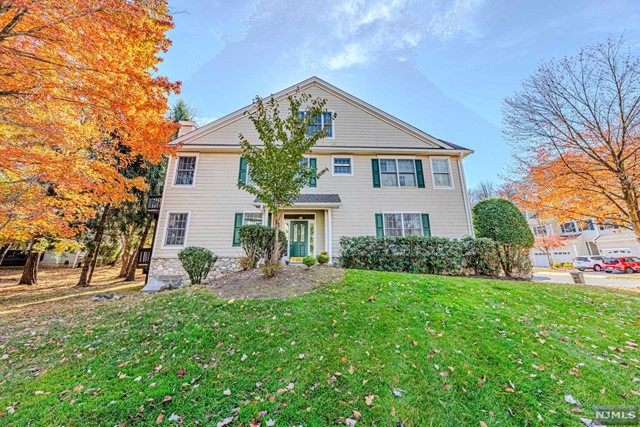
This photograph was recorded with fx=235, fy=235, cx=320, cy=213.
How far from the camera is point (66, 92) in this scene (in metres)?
6.49

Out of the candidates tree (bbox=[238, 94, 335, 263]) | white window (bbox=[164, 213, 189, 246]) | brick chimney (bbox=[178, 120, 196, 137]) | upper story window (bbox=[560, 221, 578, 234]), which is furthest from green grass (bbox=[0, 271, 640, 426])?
upper story window (bbox=[560, 221, 578, 234])

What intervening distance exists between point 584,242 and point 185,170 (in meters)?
40.7

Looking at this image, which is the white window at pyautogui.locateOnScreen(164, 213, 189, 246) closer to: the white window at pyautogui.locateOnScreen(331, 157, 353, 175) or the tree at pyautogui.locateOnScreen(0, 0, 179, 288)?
the tree at pyautogui.locateOnScreen(0, 0, 179, 288)

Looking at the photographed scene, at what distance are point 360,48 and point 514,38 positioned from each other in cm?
728

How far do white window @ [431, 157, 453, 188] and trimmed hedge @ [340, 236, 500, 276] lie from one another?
12.0 feet

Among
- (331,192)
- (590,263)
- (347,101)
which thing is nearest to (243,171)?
(331,192)

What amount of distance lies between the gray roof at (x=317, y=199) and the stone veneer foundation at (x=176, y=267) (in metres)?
3.03

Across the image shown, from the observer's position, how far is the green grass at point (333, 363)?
257cm

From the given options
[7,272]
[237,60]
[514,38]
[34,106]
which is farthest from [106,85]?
[7,272]

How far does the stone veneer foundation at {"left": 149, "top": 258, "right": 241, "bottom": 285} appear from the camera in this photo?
10.1m

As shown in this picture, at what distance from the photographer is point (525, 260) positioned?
9.30m

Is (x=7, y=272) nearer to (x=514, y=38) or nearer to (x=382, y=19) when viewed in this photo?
(x=382, y=19)

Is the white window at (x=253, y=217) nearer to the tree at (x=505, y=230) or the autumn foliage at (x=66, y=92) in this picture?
the autumn foliage at (x=66, y=92)

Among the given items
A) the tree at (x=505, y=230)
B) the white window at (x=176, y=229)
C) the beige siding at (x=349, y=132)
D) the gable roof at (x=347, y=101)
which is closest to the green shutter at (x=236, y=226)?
the white window at (x=176, y=229)
